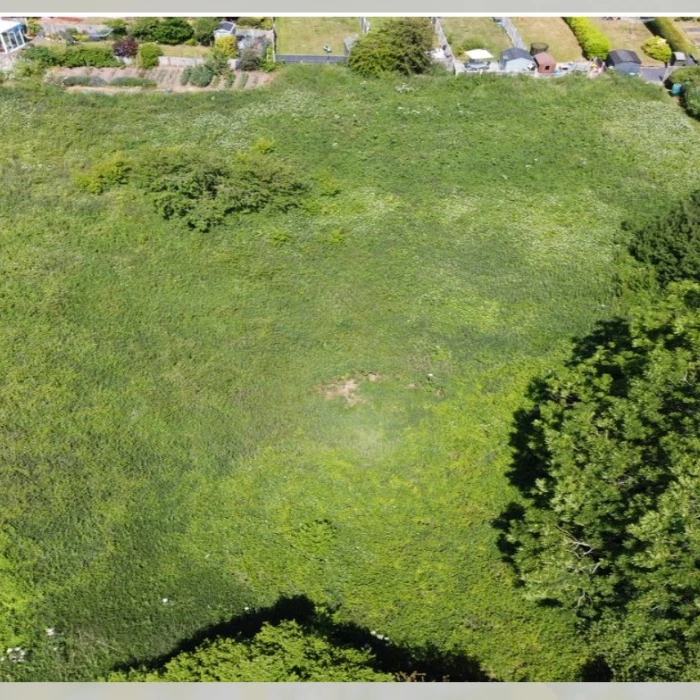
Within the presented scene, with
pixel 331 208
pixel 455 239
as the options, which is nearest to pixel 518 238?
pixel 455 239

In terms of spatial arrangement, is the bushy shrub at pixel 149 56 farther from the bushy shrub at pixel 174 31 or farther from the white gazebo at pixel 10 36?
the white gazebo at pixel 10 36

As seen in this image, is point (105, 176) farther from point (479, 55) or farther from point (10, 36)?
point (479, 55)

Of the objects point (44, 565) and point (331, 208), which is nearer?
point (44, 565)

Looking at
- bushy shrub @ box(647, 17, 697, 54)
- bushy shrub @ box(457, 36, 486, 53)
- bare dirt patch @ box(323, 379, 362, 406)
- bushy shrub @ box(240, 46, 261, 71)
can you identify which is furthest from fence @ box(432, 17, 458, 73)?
bare dirt patch @ box(323, 379, 362, 406)

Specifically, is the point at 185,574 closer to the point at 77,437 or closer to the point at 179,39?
the point at 77,437

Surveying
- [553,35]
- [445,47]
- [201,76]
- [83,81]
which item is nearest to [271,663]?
[201,76]
